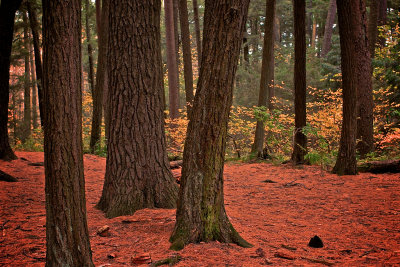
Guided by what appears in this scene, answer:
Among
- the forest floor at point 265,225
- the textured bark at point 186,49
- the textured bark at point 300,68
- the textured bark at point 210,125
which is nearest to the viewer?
the forest floor at point 265,225

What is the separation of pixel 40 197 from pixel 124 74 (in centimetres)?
266

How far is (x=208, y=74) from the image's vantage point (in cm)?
362

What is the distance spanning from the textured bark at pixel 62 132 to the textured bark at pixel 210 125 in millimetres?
1234

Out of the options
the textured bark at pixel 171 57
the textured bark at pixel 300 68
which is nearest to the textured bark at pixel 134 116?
the textured bark at pixel 300 68

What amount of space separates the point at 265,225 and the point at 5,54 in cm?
741

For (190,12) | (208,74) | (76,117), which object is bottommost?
(76,117)

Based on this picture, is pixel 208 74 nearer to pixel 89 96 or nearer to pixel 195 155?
pixel 195 155

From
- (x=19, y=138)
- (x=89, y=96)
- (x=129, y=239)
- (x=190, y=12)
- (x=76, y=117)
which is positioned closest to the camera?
(x=76, y=117)

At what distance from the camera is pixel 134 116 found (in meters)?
5.09

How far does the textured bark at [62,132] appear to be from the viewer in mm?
2623

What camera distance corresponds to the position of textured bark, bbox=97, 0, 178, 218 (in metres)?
5.04

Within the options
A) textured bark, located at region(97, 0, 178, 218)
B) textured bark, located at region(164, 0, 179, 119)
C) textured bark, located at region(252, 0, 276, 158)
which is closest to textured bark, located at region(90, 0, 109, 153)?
textured bark, located at region(164, 0, 179, 119)

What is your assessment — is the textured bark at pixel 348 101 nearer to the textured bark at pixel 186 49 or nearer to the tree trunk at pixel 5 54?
the tree trunk at pixel 5 54

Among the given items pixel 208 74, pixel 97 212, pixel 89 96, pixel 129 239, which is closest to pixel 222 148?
pixel 208 74
